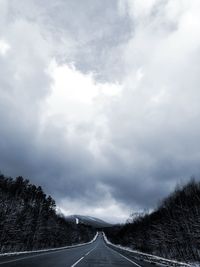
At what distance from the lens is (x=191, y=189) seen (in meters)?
56.4

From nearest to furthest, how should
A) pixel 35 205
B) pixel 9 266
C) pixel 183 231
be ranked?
1. pixel 9 266
2. pixel 183 231
3. pixel 35 205

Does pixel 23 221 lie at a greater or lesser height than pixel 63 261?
greater

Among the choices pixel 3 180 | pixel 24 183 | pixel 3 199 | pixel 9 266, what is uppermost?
pixel 24 183

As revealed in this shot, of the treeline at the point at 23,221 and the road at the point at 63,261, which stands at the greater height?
the treeline at the point at 23,221

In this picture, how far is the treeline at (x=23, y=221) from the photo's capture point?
48.8m

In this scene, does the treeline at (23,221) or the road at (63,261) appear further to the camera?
the treeline at (23,221)

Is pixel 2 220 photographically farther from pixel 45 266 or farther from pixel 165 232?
pixel 45 266

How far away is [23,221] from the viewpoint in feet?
196

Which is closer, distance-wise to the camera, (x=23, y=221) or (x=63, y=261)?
(x=63, y=261)

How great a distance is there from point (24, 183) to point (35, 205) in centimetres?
2172

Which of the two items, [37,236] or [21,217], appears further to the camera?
[37,236]

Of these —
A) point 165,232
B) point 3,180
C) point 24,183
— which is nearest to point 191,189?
point 165,232

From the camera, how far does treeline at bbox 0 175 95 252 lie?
160 ft

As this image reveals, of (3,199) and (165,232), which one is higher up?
(3,199)
